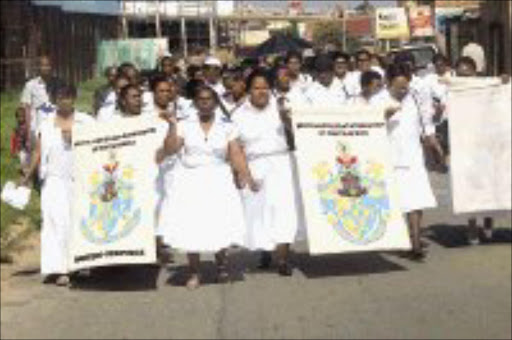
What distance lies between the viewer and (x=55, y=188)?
1054 centimetres

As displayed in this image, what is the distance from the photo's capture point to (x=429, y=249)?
11.6m

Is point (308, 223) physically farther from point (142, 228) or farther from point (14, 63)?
point (14, 63)

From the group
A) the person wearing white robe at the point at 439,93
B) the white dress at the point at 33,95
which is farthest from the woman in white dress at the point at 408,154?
Result: the white dress at the point at 33,95

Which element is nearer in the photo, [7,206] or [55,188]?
[55,188]

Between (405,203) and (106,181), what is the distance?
265 cm

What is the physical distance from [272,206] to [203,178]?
0.77m

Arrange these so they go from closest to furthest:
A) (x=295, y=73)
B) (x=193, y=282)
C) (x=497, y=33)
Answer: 1. (x=193, y=282)
2. (x=295, y=73)
3. (x=497, y=33)

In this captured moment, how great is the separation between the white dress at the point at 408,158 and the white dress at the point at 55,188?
106 inches

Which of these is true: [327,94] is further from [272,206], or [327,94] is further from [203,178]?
[203,178]

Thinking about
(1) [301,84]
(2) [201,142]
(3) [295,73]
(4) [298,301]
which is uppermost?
(3) [295,73]

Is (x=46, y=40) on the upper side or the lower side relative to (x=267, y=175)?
upper

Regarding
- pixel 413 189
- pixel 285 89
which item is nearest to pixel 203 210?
pixel 413 189

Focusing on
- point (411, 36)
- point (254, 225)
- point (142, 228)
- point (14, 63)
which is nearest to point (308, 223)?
point (254, 225)

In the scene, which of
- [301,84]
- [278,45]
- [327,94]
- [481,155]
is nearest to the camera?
[481,155]
